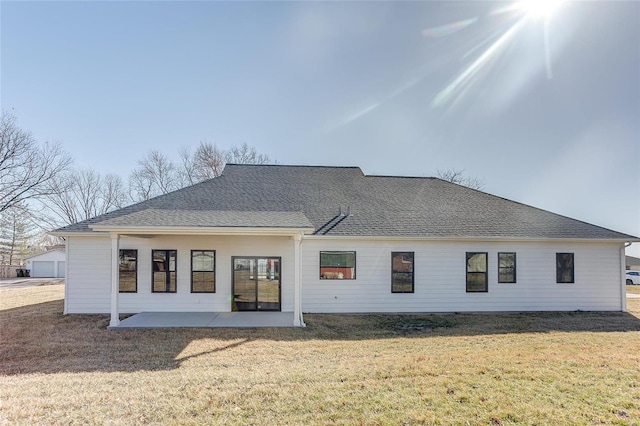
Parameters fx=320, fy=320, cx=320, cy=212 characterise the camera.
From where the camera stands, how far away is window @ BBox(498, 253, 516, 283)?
11900mm

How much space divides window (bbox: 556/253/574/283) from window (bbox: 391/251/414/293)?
5732 mm

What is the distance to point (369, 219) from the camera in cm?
1230

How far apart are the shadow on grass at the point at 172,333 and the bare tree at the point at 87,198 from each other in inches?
1120

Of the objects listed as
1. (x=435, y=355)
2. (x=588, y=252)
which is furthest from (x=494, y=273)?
(x=435, y=355)

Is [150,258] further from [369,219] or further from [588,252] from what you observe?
[588,252]

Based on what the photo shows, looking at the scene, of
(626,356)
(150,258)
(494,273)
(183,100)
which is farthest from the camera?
(183,100)

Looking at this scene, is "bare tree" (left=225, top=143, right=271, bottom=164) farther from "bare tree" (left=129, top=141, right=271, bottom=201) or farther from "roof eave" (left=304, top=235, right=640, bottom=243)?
"roof eave" (left=304, top=235, right=640, bottom=243)

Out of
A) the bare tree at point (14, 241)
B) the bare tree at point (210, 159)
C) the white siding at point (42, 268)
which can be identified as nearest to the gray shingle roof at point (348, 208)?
the bare tree at point (210, 159)

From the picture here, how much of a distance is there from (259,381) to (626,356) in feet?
23.9

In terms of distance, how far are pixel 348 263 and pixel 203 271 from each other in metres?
5.10

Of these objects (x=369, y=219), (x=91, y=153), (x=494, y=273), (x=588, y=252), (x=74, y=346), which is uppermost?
(x=91, y=153)

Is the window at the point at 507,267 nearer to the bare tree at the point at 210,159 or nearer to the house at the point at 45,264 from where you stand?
the bare tree at the point at 210,159

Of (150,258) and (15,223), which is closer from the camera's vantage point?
(150,258)

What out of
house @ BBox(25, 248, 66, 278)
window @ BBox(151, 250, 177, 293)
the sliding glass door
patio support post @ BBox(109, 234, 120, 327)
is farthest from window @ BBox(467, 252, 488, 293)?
house @ BBox(25, 248, 66, 278)
